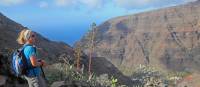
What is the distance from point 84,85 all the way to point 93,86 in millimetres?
947

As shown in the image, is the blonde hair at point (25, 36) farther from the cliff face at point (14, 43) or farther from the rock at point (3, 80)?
the cliff face at point (14, 43)

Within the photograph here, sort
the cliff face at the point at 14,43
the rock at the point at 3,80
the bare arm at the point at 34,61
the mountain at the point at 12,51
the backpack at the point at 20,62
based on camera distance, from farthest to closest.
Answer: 1. the cliff face at the point at 14,43
2. the mountain at the point at 12,51
3. the rock at the point at 3,80
4. the backpack at the point at 20,62
5. the bare arm at the point at 34,61

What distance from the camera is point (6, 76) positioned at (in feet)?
39.7

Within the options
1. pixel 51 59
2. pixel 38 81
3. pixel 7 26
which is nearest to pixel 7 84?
pixel 38 81

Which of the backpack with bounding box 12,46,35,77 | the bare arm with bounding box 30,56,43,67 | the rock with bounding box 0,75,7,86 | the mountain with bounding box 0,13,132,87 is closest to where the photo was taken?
the bare arm with bounding box 30,56,43,67

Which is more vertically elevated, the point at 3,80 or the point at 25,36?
the point at 25,36

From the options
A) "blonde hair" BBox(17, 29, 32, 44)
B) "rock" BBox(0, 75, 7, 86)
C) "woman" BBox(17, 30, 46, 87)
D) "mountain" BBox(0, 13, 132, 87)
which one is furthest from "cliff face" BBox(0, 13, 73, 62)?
"blonde hair" BBox(17, 29, 32, 44)

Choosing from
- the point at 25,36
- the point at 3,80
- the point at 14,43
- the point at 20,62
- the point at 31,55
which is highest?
the point at 14,43

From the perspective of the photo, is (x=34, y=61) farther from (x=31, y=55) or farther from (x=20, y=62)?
(x=20, y=62)

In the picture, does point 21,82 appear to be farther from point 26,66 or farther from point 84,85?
point 26,66

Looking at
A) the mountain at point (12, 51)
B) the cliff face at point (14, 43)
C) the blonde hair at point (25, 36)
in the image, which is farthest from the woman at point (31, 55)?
the cliff face at point (14, 43)

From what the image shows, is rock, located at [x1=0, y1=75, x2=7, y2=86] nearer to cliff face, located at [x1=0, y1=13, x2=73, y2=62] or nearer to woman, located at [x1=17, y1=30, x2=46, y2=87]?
woman, located at [x1=17, y1=30, x2=46, y2=87]

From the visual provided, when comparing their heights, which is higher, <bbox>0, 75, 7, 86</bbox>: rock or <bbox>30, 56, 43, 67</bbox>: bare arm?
<bbox>30, 56, 43, 67</bbox>: bare arm

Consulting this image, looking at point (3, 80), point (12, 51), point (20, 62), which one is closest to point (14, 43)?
point (12, 51)
